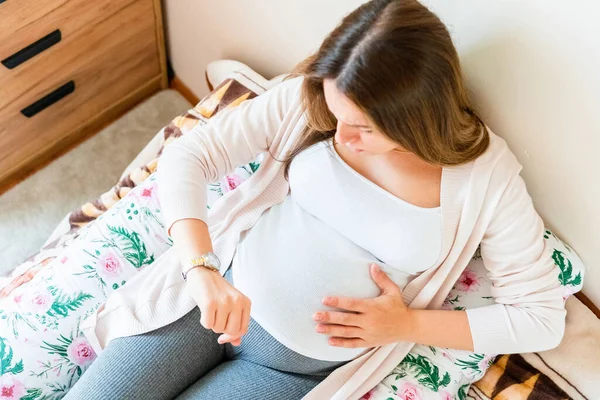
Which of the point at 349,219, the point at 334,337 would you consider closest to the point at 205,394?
the point at 334,337

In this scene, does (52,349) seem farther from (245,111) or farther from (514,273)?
(514,273)

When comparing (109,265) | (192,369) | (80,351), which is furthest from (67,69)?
(192,369)

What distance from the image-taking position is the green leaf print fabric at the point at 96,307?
1.17m

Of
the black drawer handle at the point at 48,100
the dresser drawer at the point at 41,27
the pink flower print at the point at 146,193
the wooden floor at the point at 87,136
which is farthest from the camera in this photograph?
the wooden floor at the point at 87,136

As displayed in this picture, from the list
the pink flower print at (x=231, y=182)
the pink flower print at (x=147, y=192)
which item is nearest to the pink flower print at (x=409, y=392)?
the pink flower print at (x=231, y=182)

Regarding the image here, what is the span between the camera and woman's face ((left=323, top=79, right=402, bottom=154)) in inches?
35.9

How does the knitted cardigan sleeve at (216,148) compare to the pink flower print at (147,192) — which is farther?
the pink flower print at (147,192)

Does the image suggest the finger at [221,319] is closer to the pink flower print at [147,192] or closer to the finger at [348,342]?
the finger at [348,342]

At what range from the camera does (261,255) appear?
1150 millimetres

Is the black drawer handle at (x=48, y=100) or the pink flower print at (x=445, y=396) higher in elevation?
the black drawer handle at (x=48, y=100)

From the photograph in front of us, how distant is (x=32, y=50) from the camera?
1.55m

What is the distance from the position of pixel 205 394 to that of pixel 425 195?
1.65ft

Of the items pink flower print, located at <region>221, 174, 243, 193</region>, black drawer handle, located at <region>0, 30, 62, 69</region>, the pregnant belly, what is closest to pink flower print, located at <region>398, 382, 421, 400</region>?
the pregnant belly

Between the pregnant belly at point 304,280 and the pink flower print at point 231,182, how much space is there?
10.3 inches
